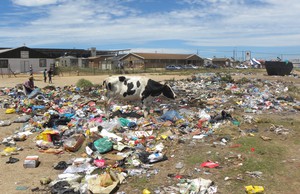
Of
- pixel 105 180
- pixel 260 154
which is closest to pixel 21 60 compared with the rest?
pixel 105 180

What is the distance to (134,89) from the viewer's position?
36.7 feet

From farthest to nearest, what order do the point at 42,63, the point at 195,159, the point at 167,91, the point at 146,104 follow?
the point at 42,63, the point at 167,91, the point at 146,104, the point at 195,159

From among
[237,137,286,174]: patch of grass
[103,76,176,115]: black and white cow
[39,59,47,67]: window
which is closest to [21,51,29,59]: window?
[39,59,47,67]: window

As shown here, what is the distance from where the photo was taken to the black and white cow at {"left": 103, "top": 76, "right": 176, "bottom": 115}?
36.7ft

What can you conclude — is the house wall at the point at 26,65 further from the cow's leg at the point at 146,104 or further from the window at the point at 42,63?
the cow's leg at the point at 146,104

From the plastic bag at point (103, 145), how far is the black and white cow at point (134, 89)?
3421 mm

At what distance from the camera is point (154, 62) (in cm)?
6147

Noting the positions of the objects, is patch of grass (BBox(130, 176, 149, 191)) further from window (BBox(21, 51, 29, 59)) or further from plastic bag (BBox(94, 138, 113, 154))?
window (BBox(21, 51, 29, 59))

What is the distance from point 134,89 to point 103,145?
3821mm

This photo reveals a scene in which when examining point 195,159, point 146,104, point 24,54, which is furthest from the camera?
point 24,54

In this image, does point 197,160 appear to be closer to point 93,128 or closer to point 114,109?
point 93,128

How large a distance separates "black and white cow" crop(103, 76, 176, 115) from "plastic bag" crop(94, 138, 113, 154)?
3.42 meters

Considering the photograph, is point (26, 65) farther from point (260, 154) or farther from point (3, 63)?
point (260, 154)

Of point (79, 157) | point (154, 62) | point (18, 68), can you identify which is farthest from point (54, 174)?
point (154, 62)
